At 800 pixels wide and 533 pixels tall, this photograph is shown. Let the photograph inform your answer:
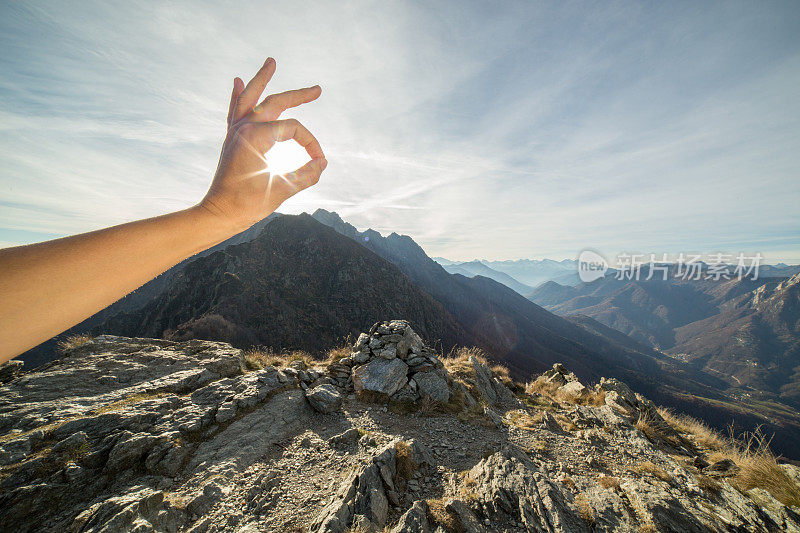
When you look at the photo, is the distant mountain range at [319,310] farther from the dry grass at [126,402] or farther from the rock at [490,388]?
the rock at [490,388]

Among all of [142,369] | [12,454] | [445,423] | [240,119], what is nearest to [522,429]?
[445,423]

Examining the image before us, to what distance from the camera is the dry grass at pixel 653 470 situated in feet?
18.7

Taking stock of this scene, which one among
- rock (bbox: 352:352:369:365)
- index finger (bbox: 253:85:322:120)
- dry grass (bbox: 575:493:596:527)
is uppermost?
index finger (bbox: 253:85:322:120)

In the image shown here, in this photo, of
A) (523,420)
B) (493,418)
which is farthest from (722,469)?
(493,418)

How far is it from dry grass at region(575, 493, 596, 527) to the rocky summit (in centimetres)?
2

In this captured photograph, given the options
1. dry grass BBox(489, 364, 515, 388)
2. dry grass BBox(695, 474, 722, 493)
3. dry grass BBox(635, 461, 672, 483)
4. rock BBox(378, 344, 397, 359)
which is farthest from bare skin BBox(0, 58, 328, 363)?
dry grass BBox(489, 364, 515, 388)

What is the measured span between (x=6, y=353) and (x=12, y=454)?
5867 millimetres

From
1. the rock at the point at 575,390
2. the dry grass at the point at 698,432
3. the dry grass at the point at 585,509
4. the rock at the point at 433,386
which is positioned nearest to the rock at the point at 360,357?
the rock at the point at 433,386

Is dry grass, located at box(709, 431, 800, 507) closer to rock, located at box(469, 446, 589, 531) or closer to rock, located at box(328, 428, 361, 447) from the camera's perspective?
rock, located at box(469, 446, 589, 531)

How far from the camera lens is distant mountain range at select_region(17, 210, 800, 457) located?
57.5 metres

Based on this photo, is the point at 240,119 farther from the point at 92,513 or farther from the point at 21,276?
the point at 92,513

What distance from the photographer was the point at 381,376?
29.9 feet

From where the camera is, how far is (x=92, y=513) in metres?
3.70

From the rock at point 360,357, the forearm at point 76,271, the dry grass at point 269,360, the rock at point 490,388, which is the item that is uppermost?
the forearm at point 76,271
